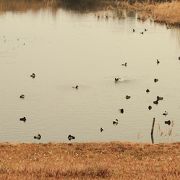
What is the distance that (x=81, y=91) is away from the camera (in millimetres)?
43906

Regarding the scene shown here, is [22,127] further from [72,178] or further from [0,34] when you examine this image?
[0,34]

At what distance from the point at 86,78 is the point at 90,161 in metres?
28.5

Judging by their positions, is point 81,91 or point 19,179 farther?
point 81,91

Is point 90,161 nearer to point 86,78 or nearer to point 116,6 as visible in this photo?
point 86,78

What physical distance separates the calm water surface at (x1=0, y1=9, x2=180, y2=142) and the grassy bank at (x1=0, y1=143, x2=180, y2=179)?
277 inches

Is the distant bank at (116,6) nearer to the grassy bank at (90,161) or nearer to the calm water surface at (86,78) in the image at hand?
the calm water surface at (86,78)

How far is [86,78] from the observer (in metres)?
48.9

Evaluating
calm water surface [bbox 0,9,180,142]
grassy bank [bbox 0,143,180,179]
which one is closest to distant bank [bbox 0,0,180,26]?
calm water surface [bbox 0,9,180,142]

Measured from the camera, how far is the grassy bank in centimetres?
1606

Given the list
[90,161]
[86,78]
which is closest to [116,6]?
[86,78]

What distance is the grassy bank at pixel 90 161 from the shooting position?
52.7 feet

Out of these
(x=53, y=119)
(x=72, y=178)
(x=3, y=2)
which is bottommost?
(x=3, y=2)

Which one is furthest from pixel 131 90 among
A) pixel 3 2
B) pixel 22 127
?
pixel 3 2

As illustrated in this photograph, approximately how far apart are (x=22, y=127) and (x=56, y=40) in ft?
113
